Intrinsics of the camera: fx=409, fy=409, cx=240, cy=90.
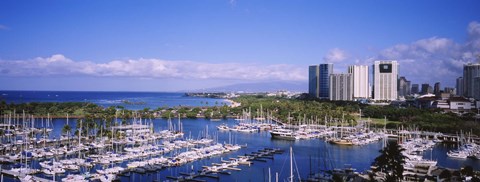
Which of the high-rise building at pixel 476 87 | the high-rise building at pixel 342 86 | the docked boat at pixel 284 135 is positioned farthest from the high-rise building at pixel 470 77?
the docked boat at pixel 284 135

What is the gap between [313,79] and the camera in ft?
416

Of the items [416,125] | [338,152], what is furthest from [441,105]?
[338,152]

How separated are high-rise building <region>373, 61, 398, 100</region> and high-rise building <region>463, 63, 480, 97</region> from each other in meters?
16.2

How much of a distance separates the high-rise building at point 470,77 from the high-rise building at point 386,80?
53.2ft

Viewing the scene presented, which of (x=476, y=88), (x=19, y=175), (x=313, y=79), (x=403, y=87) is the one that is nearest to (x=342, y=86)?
(x=313, y=79)

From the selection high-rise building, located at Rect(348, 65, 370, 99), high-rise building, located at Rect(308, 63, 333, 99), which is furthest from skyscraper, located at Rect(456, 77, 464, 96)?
high-rise building, located at Rect(308, 63, 333, 99)

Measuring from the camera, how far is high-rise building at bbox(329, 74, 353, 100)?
355 feet

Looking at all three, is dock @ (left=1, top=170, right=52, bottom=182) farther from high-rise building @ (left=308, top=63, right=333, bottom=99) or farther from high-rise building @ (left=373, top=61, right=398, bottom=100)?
high-rise building @ (left=308, top=63, right=333, bottom=99)

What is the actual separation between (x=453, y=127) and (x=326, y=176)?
27.8 metres

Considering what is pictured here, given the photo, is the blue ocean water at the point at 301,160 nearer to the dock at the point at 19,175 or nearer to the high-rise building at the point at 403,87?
the dock at the point at 19,175

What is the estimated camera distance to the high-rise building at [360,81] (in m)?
114

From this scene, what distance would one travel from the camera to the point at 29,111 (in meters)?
64.5

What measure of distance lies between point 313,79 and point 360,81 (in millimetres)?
16071

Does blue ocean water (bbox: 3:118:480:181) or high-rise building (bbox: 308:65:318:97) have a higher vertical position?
high-rise building (bbox: 308:65:318:97)
